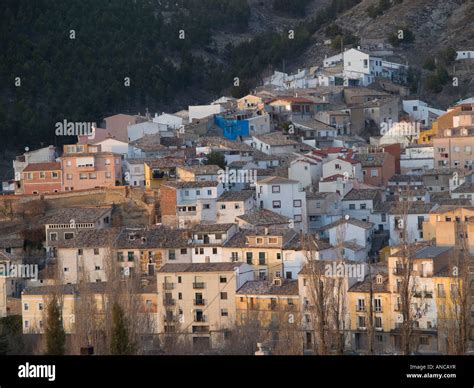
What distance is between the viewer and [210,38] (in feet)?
180

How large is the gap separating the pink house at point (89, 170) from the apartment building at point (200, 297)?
24.2 feet

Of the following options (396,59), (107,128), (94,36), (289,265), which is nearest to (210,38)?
(94,36)

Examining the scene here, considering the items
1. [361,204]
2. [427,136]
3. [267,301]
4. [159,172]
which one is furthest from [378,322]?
[427,136]

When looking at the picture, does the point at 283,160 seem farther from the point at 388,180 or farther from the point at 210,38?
the point at 210,38

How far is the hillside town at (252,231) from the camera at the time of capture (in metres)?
19.6

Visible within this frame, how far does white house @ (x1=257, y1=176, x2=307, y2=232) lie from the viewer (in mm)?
27141

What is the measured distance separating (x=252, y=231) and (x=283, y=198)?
2.05 m

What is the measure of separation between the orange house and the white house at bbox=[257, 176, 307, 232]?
563 centimetres

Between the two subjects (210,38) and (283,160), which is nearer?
(283,160)

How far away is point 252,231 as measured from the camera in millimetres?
25344

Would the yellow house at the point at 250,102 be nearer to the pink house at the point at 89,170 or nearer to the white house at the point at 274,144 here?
the white house at the point at 274,144

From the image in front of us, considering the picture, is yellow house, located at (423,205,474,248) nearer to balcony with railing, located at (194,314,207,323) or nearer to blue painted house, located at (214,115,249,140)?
balcony with railing, located at (194,314,207,323)

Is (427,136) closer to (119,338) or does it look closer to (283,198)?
(283,198)

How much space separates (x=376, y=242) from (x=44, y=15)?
2459 centimetres
